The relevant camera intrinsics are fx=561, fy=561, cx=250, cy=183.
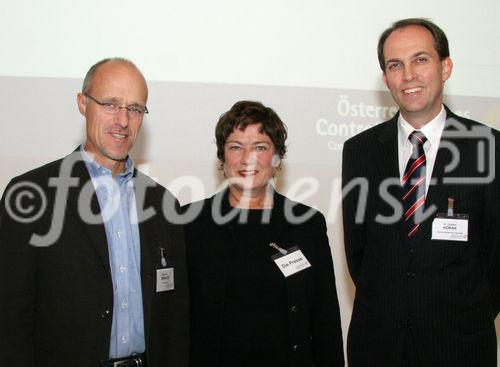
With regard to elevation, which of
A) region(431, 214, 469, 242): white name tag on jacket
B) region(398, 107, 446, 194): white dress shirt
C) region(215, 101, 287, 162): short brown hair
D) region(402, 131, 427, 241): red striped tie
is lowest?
region(431, 214, 469, 242): white name tag on jacket

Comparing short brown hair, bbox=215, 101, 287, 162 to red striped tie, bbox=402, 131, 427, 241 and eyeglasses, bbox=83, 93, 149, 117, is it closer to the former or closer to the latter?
eyeglasses, bbox=83, 93, 149, 117

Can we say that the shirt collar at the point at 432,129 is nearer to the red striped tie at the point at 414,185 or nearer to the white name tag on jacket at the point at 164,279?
the red striped tie at the point at 414,185

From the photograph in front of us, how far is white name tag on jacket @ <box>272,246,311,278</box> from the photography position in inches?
94.7

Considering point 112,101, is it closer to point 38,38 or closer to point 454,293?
point 38,38

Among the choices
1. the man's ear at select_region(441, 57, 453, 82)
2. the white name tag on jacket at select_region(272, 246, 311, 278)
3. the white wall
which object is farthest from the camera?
the white wall

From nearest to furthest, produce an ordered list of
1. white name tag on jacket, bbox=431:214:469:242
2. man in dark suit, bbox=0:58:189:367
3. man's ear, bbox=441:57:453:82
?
1. man in dark suit, bbox=0:58:189:367
2. white name tag on jacket, bbox=431:214:469:242
3. man's ear, bbox=441:57:453:82

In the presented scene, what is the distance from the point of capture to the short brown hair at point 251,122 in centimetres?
255

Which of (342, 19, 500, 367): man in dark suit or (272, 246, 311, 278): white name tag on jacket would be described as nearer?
(342, 19, 500, 367): man in dark suit

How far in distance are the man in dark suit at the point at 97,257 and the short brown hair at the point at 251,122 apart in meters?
0.43

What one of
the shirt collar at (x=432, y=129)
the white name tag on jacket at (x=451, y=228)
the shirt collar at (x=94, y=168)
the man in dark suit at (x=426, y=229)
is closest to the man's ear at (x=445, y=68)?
the man in dark suit at (x=426, y=229)

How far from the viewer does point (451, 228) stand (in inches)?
90.0

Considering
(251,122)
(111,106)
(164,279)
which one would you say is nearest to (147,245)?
(164,279)

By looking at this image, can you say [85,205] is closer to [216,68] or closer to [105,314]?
[105,314]

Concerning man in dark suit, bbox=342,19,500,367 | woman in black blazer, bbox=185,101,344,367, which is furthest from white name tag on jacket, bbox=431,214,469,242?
woman in black blazer, bbox=185,101,344,367
